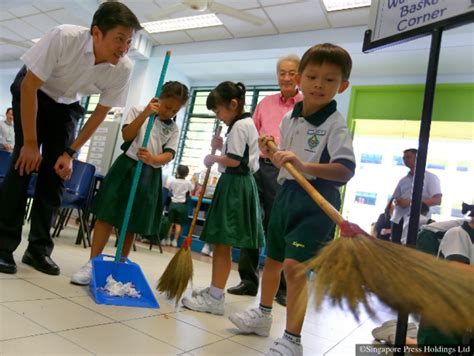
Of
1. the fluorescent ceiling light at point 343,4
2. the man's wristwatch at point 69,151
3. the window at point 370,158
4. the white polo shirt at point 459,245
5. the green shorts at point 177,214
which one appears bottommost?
the green shorts at point 177,214

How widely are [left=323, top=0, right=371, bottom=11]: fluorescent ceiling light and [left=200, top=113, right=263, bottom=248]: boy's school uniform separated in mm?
3048

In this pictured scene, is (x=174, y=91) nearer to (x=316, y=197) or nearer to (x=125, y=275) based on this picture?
(x=125, y=275)

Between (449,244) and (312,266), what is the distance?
0.96 meters

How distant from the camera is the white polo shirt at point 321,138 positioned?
116cm

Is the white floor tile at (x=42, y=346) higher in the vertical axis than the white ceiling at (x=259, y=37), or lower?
lower

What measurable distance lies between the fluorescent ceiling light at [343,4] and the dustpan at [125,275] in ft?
10.4

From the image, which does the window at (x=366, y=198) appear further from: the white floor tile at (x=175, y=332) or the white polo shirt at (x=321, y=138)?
the white floor tile at (x=175, y=332)

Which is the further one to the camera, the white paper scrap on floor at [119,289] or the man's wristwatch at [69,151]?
the man's wristwatch at [69,151]

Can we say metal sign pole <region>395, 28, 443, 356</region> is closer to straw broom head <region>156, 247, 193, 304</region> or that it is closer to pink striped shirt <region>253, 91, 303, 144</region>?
straw broom head <region>156, 247, 193, 304</region>

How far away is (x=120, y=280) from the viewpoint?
1.68 meters

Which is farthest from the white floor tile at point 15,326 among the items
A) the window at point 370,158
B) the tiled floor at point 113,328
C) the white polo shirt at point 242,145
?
the window at point 370,158

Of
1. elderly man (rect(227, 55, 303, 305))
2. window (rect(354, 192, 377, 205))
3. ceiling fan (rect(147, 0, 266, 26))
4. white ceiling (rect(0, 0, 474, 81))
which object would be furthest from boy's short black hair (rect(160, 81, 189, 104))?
window (rect(354, 192, 377, 205))

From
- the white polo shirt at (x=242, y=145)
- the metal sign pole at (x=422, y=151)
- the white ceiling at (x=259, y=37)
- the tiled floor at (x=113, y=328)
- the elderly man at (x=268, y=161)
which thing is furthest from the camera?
the white ceiling at (x=259, y=37)

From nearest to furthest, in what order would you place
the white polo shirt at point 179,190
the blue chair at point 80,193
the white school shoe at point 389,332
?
the white school shoe at point 389,332
the blue chair at point 80,193
the white polo shirt at point 179,190
